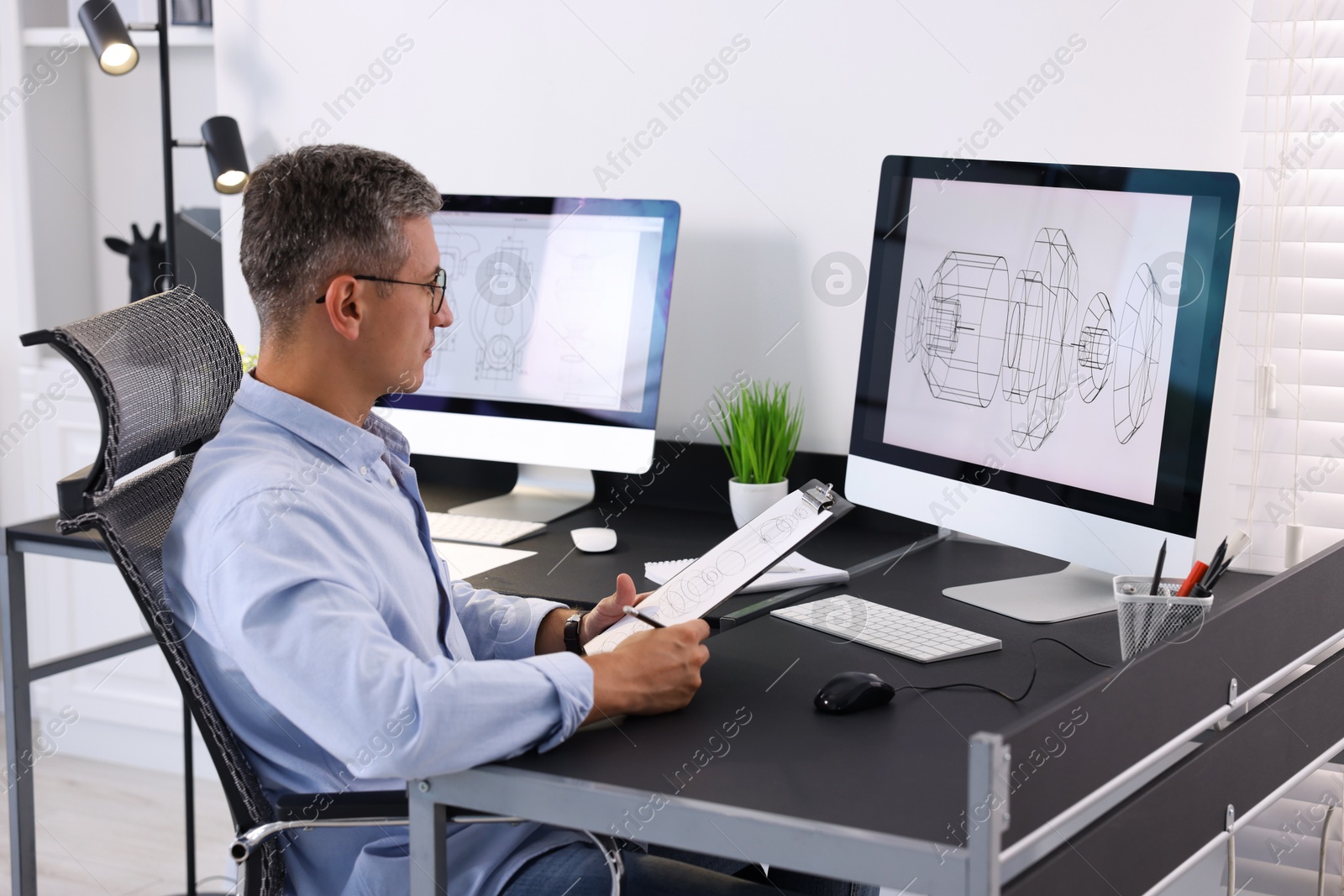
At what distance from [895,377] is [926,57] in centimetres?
57

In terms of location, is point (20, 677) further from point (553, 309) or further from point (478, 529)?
point (553, 309)

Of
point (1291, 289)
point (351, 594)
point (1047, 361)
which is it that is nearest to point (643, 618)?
point (351, 594)

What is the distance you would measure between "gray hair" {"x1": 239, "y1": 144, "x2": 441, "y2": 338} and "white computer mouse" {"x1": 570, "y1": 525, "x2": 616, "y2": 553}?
67cm

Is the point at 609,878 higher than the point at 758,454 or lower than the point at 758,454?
lower

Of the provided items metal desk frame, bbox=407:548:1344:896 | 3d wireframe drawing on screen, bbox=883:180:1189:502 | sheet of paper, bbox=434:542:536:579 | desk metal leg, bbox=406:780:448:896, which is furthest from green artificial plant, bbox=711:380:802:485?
desk metal leg, bbox=406:780:448:896

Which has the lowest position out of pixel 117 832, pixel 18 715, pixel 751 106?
pixel 117 832

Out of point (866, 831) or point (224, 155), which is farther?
point (224, 155)

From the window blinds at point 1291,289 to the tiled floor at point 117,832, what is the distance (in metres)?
1.99

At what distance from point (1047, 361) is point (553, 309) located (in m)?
0.88

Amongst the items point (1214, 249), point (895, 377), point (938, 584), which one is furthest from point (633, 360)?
point (1214, 249)

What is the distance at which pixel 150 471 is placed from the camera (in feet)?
4.26

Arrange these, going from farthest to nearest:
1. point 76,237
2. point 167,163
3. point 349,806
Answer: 1. point 76,237
2. point 167,163
3. point 349,806

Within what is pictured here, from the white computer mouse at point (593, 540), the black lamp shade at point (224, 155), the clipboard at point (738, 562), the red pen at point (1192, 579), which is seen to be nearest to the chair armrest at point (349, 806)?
the clipboard at point (738, 562)

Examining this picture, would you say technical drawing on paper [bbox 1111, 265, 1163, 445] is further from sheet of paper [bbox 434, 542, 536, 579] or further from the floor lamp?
the floor lamp
